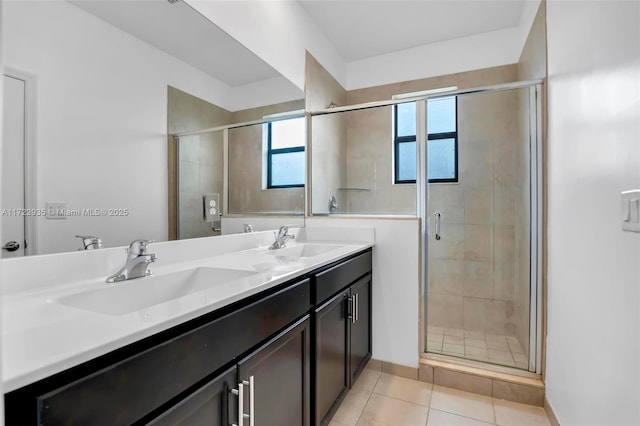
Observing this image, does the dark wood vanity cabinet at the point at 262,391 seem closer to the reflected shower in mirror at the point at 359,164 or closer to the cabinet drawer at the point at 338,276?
the cabinet drawer at the point at 338,276

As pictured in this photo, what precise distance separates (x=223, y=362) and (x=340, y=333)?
0.88 meters

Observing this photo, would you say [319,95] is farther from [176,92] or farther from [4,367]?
[4,367]

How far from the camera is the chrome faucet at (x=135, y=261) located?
1057 millimetres

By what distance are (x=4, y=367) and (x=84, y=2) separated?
1.07m

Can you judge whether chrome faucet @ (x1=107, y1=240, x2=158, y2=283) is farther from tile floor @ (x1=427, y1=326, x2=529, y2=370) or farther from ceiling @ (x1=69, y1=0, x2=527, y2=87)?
tile floor @ (x1=427, y1=326, x2=529, y2=370)

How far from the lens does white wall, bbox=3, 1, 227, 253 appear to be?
0.93m

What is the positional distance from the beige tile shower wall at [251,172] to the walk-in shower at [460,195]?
0.34m

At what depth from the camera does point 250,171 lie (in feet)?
6.43

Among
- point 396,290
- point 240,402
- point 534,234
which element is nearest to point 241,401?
point 240,402

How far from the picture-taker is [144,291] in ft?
3.43

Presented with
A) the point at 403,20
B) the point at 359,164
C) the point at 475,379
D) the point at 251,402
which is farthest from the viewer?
the point at 359,164

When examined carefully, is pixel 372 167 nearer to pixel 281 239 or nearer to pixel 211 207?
pixel 281 239

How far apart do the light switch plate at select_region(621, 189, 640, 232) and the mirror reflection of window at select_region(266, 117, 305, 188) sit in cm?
170

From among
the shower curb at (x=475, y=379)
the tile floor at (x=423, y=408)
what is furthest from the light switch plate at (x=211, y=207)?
the shower curb at (x=475, y=379)
